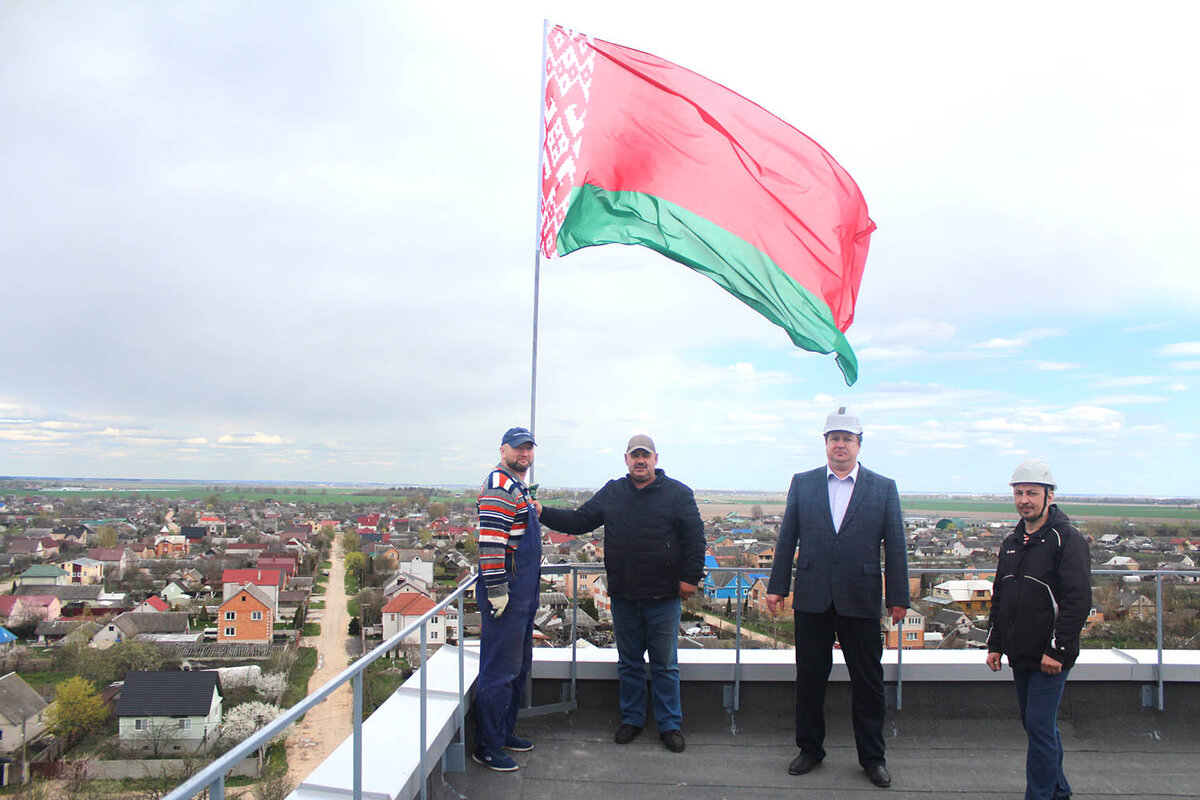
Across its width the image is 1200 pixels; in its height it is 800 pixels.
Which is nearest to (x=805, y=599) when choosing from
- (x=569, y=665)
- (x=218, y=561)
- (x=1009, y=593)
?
(x=1009, y=593)

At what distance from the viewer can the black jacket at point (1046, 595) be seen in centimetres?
353

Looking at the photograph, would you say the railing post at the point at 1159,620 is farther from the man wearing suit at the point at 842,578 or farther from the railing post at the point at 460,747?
the railing post at the point at 460,747

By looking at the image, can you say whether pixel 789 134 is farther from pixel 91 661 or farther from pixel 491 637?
pixel 91 661

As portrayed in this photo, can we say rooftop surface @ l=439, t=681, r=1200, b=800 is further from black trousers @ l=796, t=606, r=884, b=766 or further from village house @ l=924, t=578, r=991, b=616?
village house @ l=924, t=578, r=991, b=616

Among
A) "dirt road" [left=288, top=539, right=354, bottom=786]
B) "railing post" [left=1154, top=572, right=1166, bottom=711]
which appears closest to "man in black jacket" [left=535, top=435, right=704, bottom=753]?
"dirt road" [left=288, top=539, right=354, bottom=786]

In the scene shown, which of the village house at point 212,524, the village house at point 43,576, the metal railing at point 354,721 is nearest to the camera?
the metal railing at point 354,721

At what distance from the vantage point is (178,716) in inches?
433

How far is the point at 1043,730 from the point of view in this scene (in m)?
3.66

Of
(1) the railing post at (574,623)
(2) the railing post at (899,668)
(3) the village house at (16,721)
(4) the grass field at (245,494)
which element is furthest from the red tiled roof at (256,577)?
(2) the railing post at (899,668)

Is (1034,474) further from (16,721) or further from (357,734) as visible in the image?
(16,721)

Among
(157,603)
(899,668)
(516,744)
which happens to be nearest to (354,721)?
(516,744)

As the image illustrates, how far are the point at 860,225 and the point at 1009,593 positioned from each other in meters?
2.96

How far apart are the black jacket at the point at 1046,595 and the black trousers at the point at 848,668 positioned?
0.74 metres

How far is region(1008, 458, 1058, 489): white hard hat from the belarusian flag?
63.0 inches
